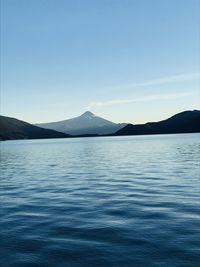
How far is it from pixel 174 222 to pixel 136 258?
21.4 ft

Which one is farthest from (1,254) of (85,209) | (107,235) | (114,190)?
(114,190)

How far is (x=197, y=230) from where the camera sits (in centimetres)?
1886

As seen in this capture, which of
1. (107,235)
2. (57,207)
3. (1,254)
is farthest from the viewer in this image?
(57,207)

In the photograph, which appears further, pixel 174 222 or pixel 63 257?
pixel 174 222

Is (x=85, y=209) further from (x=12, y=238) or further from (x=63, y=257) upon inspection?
(x=63, y=257)

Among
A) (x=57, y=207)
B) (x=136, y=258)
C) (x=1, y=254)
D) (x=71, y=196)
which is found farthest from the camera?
(x=71, y=196)

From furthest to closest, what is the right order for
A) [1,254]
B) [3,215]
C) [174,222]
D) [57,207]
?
[57,207], [3,215], [174,222], [1,254]

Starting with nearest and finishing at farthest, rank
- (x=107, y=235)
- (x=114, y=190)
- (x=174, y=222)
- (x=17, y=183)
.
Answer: (x=107, y=235) < (x=174, y=222) < (x=114, y=190) < (x=17, y=183)

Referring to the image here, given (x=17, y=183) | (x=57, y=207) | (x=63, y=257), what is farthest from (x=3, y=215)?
(x=17, y=183)

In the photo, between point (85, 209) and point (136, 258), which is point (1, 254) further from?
point (85, 209)

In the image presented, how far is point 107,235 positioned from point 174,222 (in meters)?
4.97

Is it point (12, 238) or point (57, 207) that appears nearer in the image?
point (12, 238)

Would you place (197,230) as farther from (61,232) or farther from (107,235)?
(61,232)

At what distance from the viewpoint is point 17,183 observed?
1695 inches
